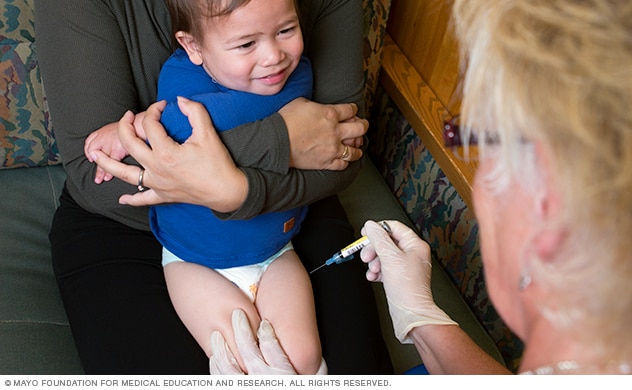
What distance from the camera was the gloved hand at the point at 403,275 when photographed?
1313mm

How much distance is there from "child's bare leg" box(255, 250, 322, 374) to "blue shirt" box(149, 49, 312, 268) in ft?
0.21

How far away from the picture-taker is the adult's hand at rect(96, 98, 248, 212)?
4.16 ft

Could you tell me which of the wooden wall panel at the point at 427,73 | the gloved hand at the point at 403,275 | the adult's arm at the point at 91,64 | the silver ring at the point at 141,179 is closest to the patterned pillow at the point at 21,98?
the adult's arm at the point at 91,64

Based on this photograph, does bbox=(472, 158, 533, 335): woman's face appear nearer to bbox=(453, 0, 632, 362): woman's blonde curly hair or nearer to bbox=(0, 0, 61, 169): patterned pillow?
bbox=(453, 0, 632, 362): woman's blonde curly hair

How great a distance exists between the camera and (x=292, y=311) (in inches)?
54.7

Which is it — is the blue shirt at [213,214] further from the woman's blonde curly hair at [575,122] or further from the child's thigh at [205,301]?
the woman's blonde curly hair at [575,122]

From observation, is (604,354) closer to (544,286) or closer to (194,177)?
(544,286)

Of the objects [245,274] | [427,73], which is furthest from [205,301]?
[427,73]

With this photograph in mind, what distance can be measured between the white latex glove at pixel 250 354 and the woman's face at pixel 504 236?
61cm

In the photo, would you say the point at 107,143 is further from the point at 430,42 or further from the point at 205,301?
the point at 430,42

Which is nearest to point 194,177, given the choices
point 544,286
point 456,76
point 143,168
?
point 143,168

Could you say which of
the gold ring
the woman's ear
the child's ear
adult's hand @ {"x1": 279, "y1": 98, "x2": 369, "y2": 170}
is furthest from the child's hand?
the woman's ear

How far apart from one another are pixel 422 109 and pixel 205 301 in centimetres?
96

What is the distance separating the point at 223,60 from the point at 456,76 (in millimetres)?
836
